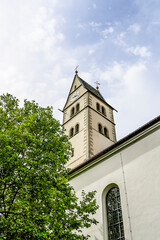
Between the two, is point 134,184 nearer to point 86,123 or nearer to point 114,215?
point 114,215

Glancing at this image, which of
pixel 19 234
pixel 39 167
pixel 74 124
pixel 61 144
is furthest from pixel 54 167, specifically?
pixel 74 124

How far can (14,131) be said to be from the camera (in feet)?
28.0

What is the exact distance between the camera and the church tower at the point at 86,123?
2342 centimetres

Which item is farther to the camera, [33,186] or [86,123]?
[86,123]

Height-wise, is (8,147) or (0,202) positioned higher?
(8,147)

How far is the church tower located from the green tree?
13.0 metres

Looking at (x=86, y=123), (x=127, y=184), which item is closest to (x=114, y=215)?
(x=127, y=184)

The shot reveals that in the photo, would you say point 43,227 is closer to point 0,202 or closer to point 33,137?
point 0,202

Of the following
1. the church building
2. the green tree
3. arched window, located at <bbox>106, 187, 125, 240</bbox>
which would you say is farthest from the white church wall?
the green tree

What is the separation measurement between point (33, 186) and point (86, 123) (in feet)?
57.8

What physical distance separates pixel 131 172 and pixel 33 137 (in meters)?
4.59

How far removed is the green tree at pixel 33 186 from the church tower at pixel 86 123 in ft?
42.8

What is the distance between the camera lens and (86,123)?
25.4m

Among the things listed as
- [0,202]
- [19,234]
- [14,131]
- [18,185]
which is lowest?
[19,234]
